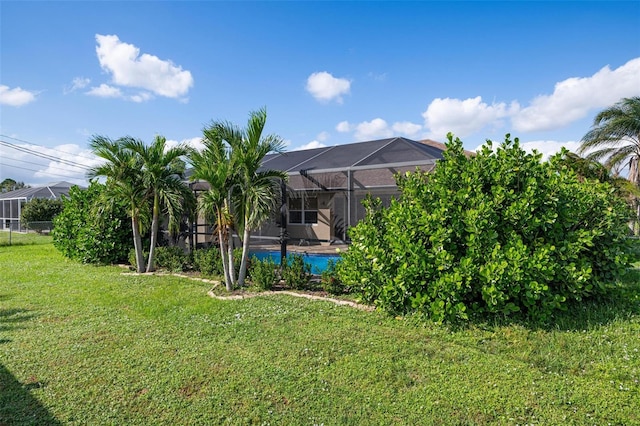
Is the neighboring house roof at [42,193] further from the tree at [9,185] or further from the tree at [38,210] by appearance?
the tree at [9,185]

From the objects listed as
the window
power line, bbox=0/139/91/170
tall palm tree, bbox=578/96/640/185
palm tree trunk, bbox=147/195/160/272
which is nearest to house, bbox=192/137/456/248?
the window

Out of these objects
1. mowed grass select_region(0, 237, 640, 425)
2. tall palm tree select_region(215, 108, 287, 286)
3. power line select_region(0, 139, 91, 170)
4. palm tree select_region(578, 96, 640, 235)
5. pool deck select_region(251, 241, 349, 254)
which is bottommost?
mowed grass select_region(0, 237, 640, 425)

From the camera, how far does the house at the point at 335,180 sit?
8.57m

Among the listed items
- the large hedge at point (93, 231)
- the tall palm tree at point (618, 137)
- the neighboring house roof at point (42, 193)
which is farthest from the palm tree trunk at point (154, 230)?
the neighboring house roof at point (42, 193)

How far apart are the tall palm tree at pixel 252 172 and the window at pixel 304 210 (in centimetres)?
839

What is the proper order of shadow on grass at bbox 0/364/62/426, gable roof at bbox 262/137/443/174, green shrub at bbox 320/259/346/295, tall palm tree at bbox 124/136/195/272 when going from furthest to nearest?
gable roof at bbox 262/137/443/174, tall palm tree at bbox 124/136/195/272, green shrub at bbox 320/259/346/295, shadow on grass at bbox 0/364/62/426

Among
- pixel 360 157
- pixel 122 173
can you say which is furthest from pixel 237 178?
pixel 360 157

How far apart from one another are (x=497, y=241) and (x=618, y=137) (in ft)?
60.2

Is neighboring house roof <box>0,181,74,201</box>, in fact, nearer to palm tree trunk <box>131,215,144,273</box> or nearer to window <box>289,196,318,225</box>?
window <box>289,196,318,225</box>

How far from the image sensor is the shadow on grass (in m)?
2.64

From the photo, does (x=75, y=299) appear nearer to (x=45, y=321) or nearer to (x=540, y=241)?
(x=45, y=321)

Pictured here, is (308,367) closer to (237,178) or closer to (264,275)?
(264,275)

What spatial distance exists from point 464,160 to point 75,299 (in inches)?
263

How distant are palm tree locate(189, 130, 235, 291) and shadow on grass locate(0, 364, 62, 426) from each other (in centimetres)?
339
